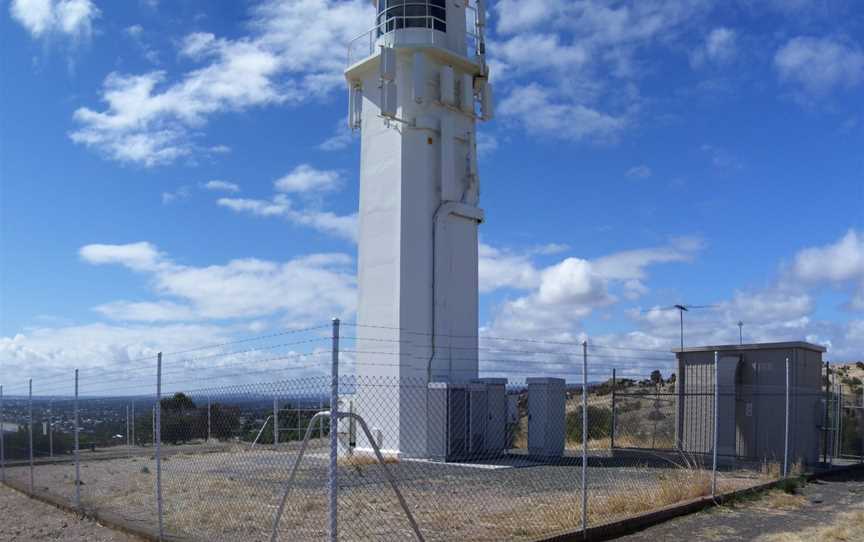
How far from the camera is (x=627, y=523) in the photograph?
11.4 meters

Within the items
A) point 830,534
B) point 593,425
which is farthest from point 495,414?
point 830,534

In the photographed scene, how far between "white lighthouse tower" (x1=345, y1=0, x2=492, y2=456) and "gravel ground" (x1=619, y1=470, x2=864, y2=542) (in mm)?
11014

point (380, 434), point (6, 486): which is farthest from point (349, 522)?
point (380, 434)

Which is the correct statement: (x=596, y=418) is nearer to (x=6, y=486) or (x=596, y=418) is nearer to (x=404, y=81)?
(x=404, y=81)

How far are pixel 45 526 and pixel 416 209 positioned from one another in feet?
49.1

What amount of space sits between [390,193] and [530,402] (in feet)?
25.8

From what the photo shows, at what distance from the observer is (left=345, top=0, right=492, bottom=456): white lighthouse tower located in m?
24.4

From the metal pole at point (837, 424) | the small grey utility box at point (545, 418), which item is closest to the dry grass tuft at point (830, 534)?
the metal pole at point (837, 424)

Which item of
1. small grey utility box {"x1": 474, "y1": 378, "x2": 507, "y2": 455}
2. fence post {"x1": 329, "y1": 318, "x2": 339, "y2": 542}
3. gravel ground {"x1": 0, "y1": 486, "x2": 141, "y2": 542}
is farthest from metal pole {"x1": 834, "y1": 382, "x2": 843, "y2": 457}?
gravel ground {"x1": 0, "y1": 486, "x2": 141, "y2": 542}

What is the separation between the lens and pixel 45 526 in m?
12.3

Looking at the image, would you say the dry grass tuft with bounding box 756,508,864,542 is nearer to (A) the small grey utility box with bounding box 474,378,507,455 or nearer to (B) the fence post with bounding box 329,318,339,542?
(B) the fence post with bounding box 329,318,339,542

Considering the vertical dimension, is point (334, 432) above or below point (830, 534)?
above

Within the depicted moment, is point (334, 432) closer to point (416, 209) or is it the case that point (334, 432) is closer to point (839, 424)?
point (416, 209)

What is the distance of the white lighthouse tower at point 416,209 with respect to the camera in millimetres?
24438
